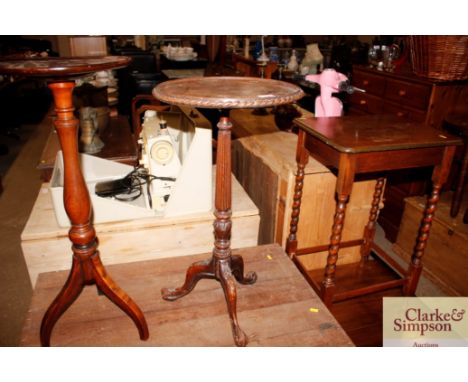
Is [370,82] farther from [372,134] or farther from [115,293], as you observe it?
[115,293]

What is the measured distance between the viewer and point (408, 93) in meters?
2.29

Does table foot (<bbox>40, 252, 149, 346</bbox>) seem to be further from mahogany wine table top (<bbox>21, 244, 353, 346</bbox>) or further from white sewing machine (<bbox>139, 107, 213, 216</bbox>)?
white sewing machine (<bbox>139, 107, 213, 216</bbox>)

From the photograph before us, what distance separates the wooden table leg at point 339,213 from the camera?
4.29ft

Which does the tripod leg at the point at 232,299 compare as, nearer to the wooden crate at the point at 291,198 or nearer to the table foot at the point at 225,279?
the table foot at the point at 225,279

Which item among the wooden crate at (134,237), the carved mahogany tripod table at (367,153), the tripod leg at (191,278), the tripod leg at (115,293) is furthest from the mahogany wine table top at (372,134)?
the tripod leg at (115,293)

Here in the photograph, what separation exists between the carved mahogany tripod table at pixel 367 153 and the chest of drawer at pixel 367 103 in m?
0.98

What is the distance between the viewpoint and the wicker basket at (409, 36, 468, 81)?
1981 millimetres

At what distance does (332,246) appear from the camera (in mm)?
1540

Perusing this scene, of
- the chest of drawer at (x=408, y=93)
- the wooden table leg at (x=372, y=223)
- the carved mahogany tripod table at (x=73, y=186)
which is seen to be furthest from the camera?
the chest of drawer at (x=408, y=93)

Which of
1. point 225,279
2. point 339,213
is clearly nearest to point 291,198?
point 339,213

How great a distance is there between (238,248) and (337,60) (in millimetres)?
2354

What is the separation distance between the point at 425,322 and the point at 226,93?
1240 millimetres
